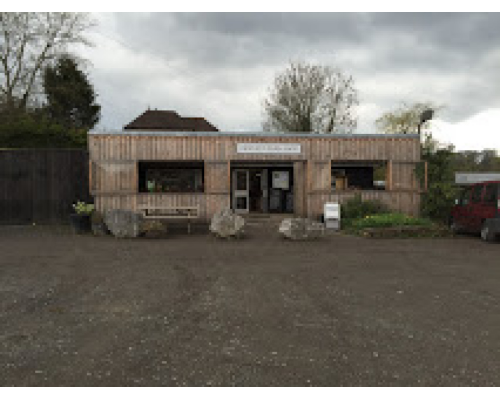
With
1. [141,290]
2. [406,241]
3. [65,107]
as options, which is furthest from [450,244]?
[65,107]

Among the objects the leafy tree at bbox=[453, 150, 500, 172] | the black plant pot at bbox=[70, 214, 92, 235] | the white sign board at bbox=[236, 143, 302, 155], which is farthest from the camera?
the leafy tree at bbox=[453, 150, 500, 172]

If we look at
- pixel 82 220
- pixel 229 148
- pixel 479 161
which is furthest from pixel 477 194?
pixel 479 161

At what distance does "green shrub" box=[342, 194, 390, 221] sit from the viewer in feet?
39.3

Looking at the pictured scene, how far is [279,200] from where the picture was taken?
15.6 meters

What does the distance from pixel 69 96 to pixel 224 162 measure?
20.4 metres

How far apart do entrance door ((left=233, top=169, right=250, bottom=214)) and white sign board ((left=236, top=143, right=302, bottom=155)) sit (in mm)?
3277

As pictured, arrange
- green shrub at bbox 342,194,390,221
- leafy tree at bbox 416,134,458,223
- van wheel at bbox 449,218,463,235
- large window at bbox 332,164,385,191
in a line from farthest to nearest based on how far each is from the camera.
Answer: large window at bbox 332,164,385,191 → green shrub at bbox 342,194,390,221 → leafy tree at bbox 416,134,458,223 → van wheel at bbox 449,218,463,235

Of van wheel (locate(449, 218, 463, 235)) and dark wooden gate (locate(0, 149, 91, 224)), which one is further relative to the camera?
dark wooden gate (locate(0, 149, 91, 224))

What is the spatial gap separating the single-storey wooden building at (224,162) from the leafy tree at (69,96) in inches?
635

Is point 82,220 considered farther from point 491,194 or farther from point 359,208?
point 491,194

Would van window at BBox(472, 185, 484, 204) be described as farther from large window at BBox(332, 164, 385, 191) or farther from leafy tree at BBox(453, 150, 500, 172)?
leafy tree at BBox(453, 150, 500, 172)

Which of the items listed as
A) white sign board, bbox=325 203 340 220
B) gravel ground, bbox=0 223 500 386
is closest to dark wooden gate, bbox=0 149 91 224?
gravel ground, bbox=0 223 500 386

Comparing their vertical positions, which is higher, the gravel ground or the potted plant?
the potted plant
